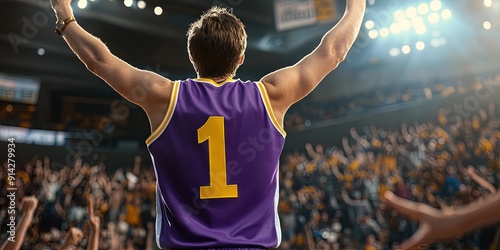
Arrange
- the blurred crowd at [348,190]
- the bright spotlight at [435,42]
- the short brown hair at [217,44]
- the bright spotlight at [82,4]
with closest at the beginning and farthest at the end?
the short brown hair at [217,44], the blurred crowd at [348,190], the bright spotlight at [82,4], the bright spotlight at [435,42]

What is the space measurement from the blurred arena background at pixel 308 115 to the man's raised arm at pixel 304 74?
7.11m

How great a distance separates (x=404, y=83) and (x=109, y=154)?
9.47 metres

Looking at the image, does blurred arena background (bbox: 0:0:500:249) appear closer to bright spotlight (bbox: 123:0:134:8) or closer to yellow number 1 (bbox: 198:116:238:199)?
bright spotlight (bbox: 123:0:134:8)

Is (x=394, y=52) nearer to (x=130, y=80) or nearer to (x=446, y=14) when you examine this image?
(x=446, y=14)

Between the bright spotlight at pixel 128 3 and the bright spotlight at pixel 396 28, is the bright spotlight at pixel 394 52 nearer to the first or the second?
the bright spotlight at pixel 396 28

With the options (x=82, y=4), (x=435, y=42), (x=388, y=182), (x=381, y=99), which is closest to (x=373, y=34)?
(x=435, y=42)

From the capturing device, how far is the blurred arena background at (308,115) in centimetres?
1059

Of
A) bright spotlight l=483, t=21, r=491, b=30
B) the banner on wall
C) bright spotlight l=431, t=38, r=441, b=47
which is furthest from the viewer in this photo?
bright spotlight l=431, t=38, r=441, b=47

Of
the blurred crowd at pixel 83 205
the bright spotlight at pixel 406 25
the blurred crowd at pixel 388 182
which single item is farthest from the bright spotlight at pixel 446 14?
the blurred crowd at pixel 83 205

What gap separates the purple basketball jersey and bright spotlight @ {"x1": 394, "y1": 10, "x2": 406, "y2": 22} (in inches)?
527

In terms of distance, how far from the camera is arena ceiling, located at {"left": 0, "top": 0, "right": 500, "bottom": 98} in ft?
44.4

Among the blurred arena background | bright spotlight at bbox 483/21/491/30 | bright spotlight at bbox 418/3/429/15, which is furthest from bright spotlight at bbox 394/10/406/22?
bright spotlight at bbox 483/21/491/30

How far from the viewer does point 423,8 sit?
45.2 ft

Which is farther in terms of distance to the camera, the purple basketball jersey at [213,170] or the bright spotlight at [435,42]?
the bright spotlight at [435,42]
